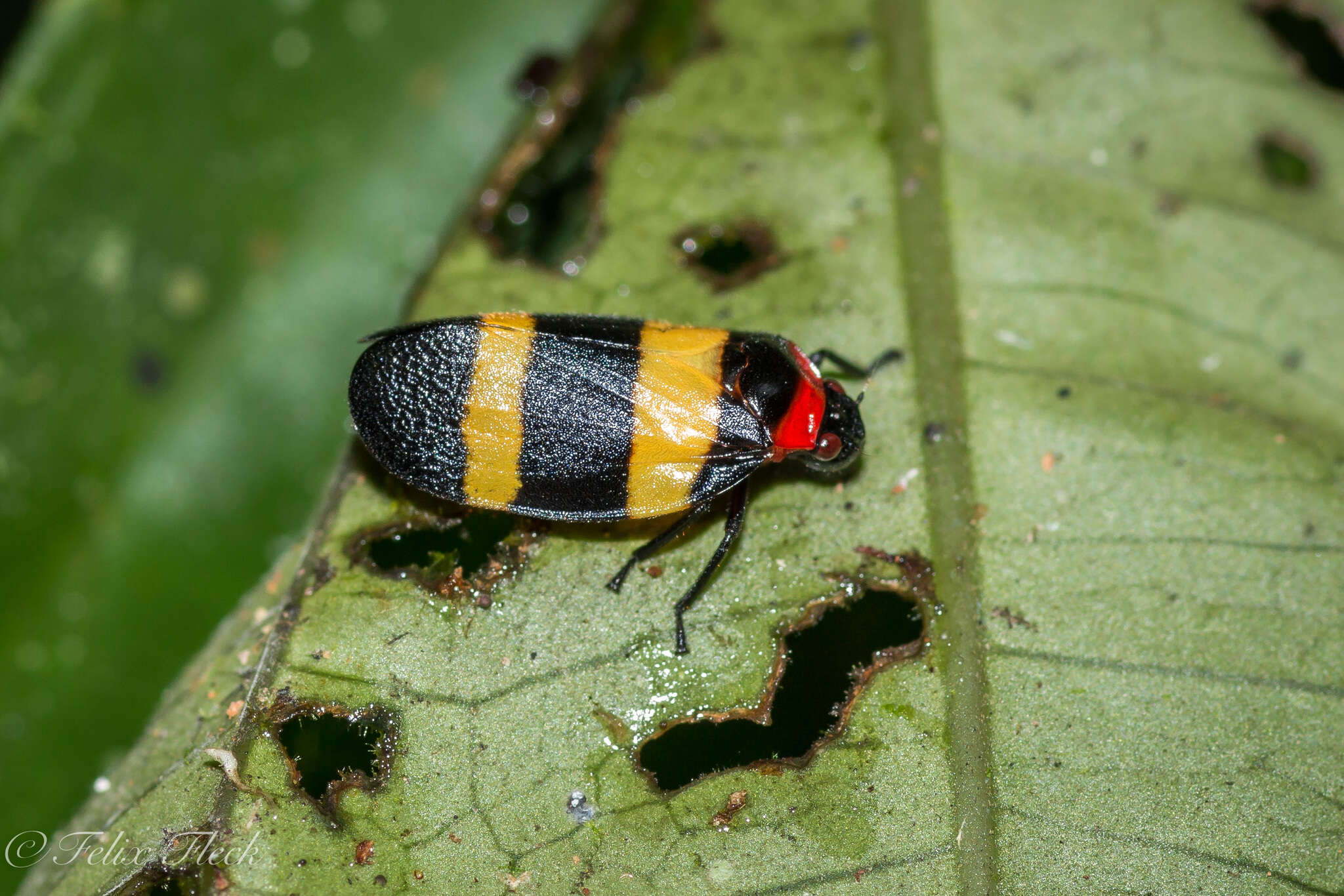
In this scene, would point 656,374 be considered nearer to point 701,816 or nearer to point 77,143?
point 701,816

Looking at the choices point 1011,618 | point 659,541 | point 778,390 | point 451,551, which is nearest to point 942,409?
point 778,390

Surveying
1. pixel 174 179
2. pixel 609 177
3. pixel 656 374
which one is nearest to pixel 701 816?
pixel 656 374

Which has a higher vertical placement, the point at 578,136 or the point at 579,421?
the point at 578,136

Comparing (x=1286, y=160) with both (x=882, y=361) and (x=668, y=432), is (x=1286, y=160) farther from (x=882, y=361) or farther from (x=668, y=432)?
(x=668, y=432)

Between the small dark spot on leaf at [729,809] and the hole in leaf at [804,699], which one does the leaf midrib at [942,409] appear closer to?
the hole in leaf at [804,699]

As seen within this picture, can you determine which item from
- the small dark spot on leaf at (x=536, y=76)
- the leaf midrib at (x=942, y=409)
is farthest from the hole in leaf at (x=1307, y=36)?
the small dark spot on leaf at (x=536, y=76)

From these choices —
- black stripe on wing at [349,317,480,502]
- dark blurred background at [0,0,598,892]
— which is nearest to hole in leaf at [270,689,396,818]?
black stripe on wing at [349,317,480,502]
